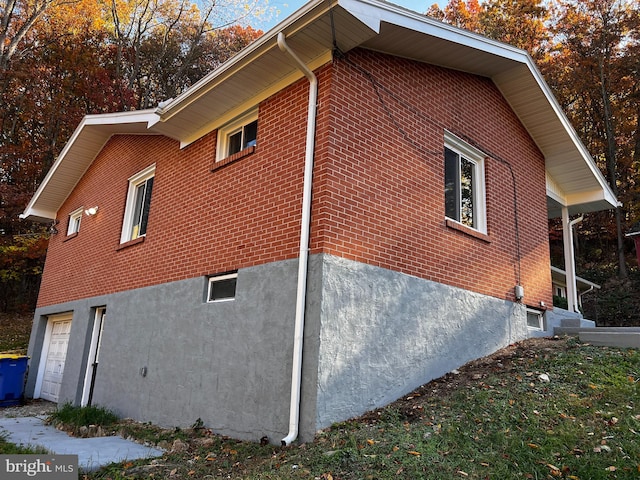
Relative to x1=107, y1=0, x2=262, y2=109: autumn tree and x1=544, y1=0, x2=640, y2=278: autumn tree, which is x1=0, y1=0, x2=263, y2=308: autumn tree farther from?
x1=544, y1=0, x2=640, y2=278: autumn tree

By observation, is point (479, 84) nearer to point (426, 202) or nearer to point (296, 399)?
point (426, 202)

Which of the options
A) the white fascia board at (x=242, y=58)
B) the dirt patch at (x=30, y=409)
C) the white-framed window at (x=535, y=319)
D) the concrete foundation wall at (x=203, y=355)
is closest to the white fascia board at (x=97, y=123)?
the white fascia board at (x=242, y=58)

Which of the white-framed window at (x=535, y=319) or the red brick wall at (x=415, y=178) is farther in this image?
the white-framed window at (x=535, y=319)

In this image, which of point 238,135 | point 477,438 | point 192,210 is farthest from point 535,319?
point 192,210

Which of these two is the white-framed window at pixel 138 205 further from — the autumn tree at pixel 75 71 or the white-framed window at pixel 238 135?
the autumn tree at pixel 75 71

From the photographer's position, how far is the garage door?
11.6 meters

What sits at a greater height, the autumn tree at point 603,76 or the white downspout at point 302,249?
the autumn tree at point 603,76

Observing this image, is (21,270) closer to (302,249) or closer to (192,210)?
(192,210)

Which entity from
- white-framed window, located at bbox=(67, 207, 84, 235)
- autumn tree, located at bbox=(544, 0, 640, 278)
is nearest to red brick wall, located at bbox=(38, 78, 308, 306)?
white-framed window, located at bbox=(67, 207, 84, 235)

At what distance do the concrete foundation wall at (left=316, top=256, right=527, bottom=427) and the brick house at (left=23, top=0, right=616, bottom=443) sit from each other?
0.03 metres

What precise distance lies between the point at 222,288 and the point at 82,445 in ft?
8.91

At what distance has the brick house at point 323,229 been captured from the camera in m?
5.72

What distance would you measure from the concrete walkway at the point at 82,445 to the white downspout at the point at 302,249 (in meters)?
1.87

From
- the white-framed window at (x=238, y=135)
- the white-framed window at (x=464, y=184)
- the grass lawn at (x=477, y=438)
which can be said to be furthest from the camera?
the white-framed window at (x=464, y=184)
